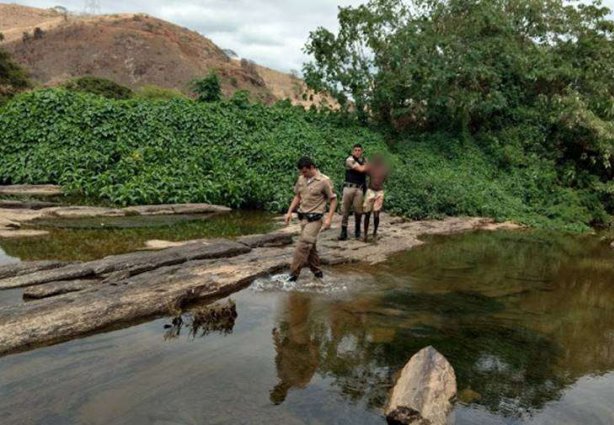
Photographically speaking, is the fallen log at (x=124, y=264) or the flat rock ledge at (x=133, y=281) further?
the fallen log at (x=124, y=264)

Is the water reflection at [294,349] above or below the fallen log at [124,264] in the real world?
below

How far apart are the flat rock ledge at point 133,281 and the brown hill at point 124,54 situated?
1738 inches

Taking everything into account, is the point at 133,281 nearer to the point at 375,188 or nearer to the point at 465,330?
the point at 465,330

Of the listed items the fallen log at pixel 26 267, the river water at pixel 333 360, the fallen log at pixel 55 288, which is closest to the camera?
the river water at pixel 333 360

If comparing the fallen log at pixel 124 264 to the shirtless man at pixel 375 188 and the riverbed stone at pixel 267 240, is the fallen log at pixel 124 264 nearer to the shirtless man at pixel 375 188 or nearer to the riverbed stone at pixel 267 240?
the riverbed stone at pixel 267 240

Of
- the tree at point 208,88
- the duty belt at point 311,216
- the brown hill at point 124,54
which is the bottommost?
the duty belt at point 311,216

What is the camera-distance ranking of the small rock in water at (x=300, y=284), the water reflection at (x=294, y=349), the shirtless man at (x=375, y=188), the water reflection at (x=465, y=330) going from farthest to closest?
the shirtless man at (x=375, y=188), the small rock in water at (x=300, y=284), the water reflection at (x=465, y=330), the water reflection at (x=294, y=349)

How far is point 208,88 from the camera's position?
2141 cm

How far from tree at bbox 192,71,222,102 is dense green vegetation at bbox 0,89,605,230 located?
1.27 meters

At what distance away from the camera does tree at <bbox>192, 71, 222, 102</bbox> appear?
Answer: 70.2ft

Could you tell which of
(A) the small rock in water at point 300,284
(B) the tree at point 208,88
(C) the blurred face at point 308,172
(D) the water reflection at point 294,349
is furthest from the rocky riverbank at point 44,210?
(B) the tree at point 208,88

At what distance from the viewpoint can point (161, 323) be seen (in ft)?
22.4

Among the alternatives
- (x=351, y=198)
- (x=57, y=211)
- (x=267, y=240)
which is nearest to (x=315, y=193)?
(x=267, y=240)

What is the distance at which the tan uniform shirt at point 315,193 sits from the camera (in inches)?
328
